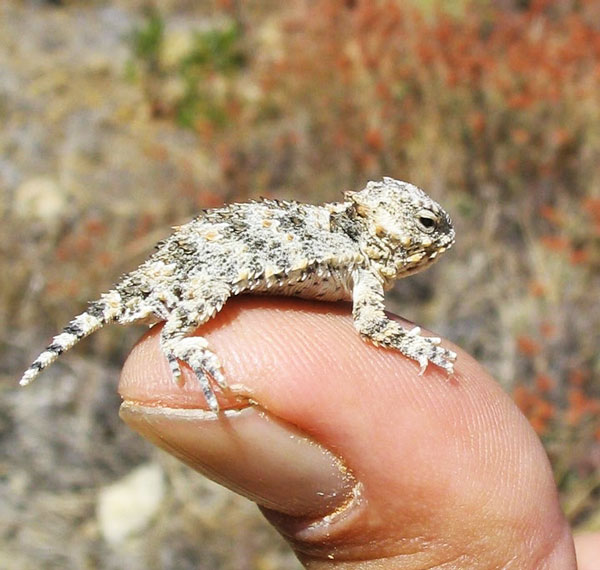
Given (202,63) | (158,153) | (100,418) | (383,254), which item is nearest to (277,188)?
(158,153)

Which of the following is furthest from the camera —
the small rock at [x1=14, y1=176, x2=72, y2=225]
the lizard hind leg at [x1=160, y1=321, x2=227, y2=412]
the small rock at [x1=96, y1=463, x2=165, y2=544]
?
the small rock at [x1=14, y1=176, x2=72, y2=225]

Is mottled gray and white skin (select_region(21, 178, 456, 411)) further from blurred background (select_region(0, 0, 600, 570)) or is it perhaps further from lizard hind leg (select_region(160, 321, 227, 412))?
blurred background (select_region(0, 0, 600, 570))

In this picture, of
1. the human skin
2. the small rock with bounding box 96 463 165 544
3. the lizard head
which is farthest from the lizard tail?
the small rock with bounding box 96 463 165 544

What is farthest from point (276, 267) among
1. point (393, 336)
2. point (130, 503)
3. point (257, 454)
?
point (130, 503)

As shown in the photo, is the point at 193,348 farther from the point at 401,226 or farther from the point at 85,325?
the point at 401,226

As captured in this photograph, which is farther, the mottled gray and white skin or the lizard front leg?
the lizard front leg

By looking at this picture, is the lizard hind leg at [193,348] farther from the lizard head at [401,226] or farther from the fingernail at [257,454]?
the lizard head at [401,226]

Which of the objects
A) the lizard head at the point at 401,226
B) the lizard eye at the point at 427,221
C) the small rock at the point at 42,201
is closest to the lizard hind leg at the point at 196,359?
the lizard head at the point at 401,226
